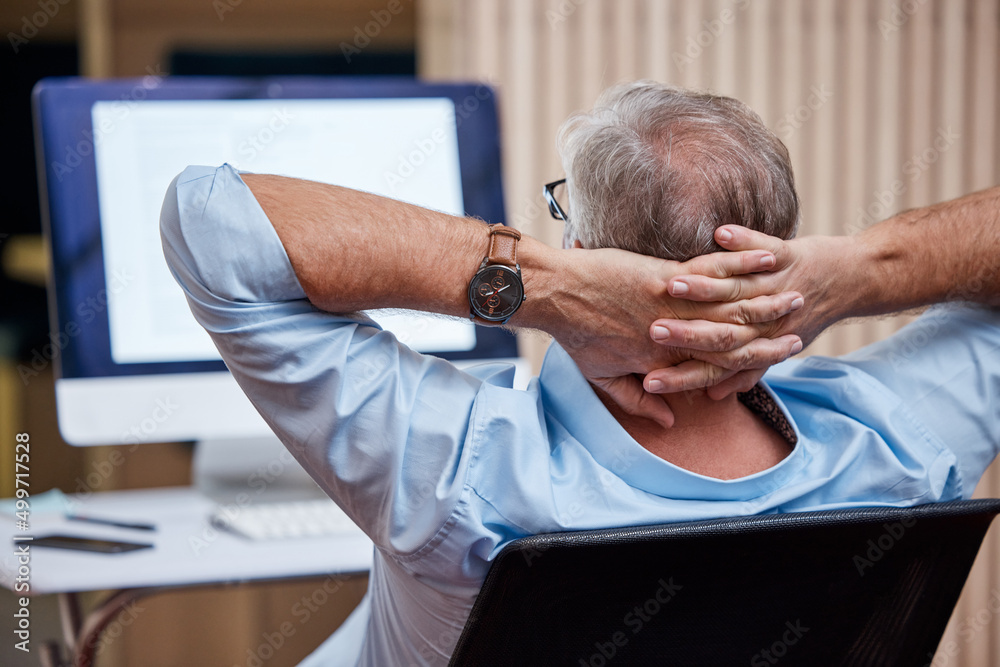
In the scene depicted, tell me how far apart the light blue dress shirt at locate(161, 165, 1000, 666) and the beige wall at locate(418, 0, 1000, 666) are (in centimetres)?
144

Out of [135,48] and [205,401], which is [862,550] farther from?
[135,48]

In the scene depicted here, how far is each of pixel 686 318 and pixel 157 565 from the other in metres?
0.76

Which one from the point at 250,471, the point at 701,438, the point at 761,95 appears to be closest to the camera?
the point at 701,438

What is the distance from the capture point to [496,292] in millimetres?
719

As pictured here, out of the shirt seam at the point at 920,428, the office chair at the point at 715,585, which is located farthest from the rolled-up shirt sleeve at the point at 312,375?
the shirt seam at the point at 920,428

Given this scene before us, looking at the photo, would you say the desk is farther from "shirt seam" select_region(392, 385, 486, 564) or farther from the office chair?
the office chair

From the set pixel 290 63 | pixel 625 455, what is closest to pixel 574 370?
pixel 625 455

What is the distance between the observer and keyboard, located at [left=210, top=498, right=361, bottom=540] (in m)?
1.20

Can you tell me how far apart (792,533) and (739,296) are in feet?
0.77

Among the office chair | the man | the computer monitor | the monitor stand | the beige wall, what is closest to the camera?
the office chair

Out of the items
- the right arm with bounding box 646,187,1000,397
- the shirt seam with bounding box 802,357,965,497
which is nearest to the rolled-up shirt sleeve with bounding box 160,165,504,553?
the right arm with bounding box 646,187,1000,397

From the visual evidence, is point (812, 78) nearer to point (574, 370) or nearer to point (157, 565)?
point (574, 370)

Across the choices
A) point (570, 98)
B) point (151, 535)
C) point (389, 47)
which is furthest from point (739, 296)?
point (389, 47)

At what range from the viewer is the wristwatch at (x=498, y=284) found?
716 millimetres
